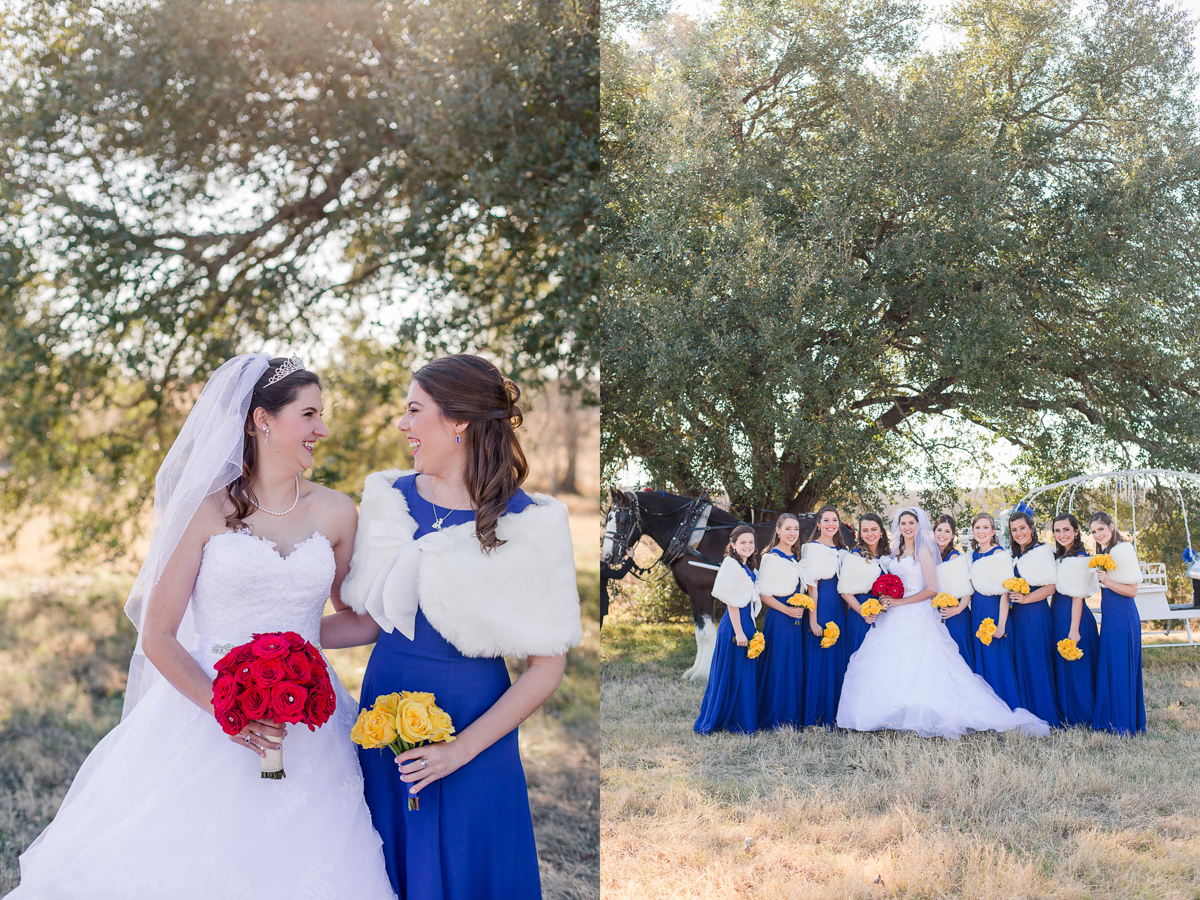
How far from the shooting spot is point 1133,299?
9.75ft

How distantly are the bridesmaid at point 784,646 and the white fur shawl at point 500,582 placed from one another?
1.43m

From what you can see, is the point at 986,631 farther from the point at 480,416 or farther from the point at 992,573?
the point at 480,416

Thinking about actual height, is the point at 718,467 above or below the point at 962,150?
below

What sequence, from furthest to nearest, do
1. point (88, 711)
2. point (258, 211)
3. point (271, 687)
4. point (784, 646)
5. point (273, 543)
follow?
point (258, 211)
point (88, 711)
point (784, 646)
point (273, 543)
point (271, 687)

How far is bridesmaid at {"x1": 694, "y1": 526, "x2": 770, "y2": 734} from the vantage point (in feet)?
11.0

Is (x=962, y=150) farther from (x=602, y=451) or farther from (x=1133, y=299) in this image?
(x=602, y=451)

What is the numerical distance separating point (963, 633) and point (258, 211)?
573cm

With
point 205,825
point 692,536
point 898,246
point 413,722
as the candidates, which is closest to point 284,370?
point 413,722

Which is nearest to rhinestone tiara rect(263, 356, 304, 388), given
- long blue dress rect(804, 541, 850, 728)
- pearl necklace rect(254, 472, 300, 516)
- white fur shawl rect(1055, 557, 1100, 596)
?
pearl necklace rect(254, 472, 300, 516)

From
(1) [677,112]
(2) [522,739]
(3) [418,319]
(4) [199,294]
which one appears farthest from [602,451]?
(4) [199,294]

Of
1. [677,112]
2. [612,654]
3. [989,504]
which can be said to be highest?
[677,112]

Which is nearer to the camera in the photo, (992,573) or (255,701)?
(255,701)

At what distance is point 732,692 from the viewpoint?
336 cm

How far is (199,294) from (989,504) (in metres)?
5.69
